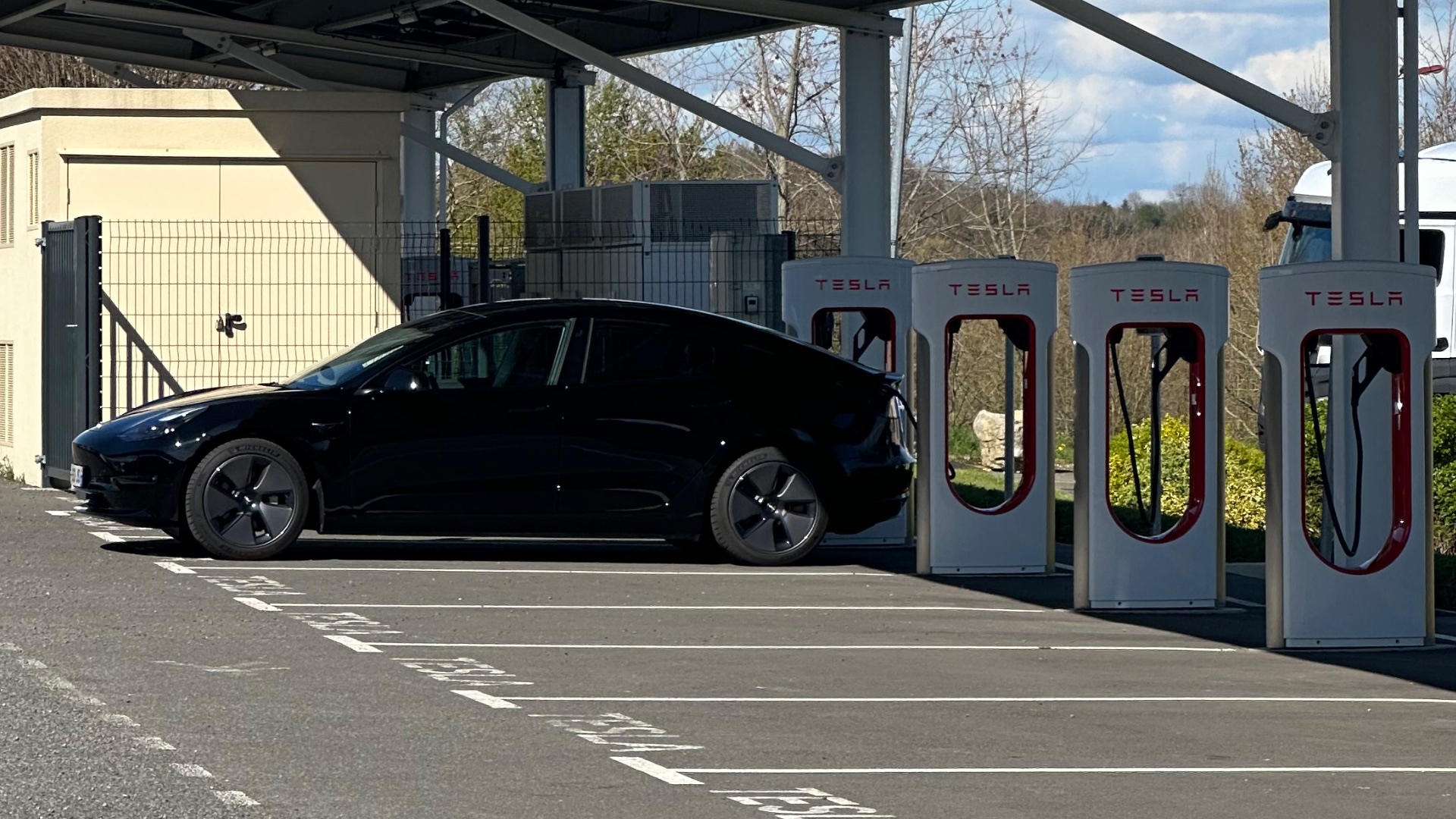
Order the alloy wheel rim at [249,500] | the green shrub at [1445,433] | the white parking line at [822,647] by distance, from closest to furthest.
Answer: the white parking line at [822,647], the alloy wheel rim at [249,500], the green shrub at [1445,433]

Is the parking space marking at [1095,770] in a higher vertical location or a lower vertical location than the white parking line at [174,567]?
lower

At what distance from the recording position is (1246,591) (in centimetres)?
1334

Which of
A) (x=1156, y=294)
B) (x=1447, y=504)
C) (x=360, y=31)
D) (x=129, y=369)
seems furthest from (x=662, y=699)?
(x=360, y=31)

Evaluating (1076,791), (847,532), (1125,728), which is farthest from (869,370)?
(1076,791)

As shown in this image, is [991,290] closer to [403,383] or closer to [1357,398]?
[1357,398]

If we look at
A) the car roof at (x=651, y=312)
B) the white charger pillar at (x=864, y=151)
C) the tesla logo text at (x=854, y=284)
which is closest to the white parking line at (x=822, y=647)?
the car roof at (x=651, y=312)

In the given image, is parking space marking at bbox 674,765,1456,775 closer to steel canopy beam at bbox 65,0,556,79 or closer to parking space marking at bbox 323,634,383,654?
parking space marking at bbox 323,634,383,654

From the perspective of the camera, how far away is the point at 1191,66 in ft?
46.3

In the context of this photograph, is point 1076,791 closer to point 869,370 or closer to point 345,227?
point 869,370

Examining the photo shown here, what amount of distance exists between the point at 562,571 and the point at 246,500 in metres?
1.87

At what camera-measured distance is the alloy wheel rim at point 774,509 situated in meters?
13.7

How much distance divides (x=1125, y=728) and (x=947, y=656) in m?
1.83

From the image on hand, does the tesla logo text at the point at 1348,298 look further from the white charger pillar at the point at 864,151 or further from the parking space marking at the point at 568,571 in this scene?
the white charger pillar at the point at 864,151

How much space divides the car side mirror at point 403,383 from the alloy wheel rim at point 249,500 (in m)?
0.78
